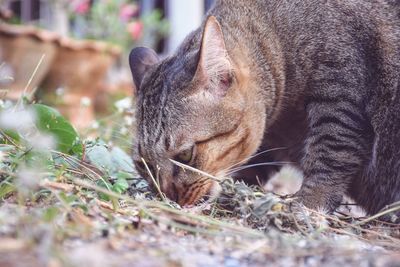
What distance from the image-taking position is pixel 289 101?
112 inches

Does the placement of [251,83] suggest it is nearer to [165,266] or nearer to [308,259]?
[308,259]

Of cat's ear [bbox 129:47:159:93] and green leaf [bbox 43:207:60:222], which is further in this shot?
cat's ear [bbox 129:47:159:93]

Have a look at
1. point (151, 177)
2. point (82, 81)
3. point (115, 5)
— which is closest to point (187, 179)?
point (151, 177)

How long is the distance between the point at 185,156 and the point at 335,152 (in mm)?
673

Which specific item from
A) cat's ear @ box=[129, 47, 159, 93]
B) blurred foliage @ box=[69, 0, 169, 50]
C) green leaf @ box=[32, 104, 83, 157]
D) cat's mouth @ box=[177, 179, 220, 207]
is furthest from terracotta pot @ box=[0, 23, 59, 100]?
cat's mouth @ box=[177, 179, 220, 207]

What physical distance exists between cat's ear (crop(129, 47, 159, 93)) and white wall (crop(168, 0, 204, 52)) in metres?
5.67

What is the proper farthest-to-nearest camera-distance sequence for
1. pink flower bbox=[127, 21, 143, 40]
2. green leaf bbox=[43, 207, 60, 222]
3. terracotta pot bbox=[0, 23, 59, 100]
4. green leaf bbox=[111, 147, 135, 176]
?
pink flower bbox=[127, 21, 143, 40] → terracotta pot bbox=[0, 23, 59, 100] → green leaf bbox=[111, 147, 135, 176] → green leaf bbox=[43, 207, 60, 222]

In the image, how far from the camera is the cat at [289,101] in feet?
8.29

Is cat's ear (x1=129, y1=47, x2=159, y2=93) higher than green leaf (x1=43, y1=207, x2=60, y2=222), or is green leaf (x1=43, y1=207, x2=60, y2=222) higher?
cat's ear (x1=129, y1=47, x2=159, y2=93)

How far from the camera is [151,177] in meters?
2.45

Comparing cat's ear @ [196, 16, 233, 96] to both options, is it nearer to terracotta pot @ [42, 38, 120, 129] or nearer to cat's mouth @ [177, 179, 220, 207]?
cat's mouth @ [177, 179, 220, 207]

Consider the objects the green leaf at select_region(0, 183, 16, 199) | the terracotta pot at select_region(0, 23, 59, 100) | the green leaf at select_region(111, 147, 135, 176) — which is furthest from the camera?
the terracotta pot at select_region(0, 23, 59, 100)

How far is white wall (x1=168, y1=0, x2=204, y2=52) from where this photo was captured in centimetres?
885

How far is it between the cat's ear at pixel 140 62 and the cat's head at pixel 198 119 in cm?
21
